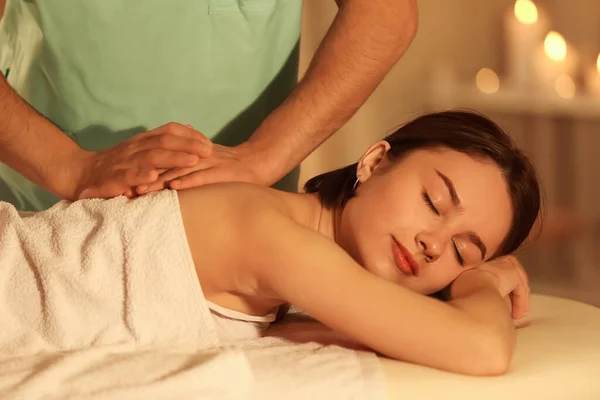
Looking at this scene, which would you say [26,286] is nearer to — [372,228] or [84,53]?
[372,228]

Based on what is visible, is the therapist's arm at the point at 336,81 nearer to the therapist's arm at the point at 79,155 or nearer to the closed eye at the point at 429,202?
the therapist's arm at the point at 79,155

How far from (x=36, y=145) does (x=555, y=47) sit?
2158 mm

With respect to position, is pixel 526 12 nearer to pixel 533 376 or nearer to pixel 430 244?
pixel 430 244

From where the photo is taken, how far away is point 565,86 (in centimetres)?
295

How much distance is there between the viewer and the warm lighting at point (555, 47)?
9.53 ft

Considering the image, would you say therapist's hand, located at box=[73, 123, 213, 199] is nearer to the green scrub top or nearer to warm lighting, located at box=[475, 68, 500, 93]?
the green scrub top

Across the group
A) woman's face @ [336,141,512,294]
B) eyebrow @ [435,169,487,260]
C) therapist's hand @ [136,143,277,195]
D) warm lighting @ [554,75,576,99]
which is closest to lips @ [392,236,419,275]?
woman's face @ [336,141,512,294]

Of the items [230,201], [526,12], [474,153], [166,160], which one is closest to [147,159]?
[166,160]

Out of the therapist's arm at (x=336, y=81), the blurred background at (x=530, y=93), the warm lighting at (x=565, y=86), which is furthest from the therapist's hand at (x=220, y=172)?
the warm lighting at (x=565, y=86)

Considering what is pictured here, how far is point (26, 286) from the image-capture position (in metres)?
1.04

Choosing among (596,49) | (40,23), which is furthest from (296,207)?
(596,49)

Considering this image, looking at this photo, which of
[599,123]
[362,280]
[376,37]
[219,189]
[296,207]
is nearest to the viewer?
[362,280]

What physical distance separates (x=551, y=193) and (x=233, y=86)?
1852 mm

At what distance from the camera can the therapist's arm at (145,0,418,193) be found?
55.2 inches
